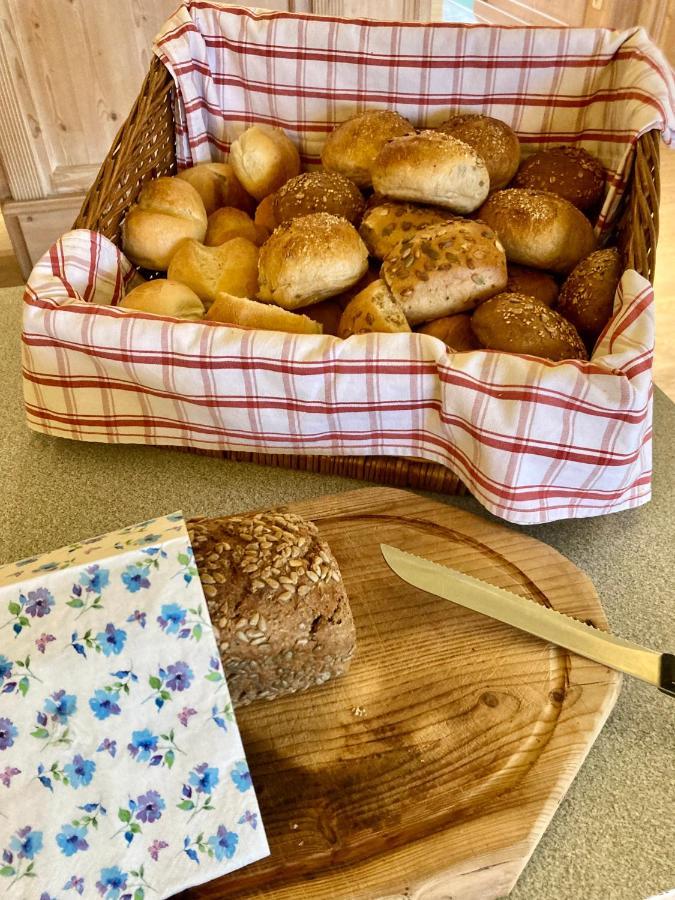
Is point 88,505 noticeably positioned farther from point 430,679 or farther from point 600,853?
point 600,853

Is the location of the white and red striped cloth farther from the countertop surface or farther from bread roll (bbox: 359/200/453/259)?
bread roll (bbox: 359/200/453/259)

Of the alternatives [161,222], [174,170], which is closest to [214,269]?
[161,222]

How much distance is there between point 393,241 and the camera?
86 centimetres

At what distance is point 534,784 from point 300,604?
21cm

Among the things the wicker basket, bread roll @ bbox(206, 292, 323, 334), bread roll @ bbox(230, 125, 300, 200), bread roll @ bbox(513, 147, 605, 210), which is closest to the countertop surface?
the wicker basket

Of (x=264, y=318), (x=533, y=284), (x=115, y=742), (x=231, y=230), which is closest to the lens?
(x=115, y=742)

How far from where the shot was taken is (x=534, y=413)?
63cm

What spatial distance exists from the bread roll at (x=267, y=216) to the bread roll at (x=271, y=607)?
0.57 m

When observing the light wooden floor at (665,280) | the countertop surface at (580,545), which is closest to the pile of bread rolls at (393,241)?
the countertop surface at (580,545)

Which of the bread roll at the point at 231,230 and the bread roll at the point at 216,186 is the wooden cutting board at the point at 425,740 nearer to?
the bread roll at the point at 231,230

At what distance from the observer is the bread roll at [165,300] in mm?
815

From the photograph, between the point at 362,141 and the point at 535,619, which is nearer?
the point at 535,619

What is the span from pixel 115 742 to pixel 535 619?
0.34 meters

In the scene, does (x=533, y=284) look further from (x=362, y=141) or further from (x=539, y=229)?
(x=362, y=141)
